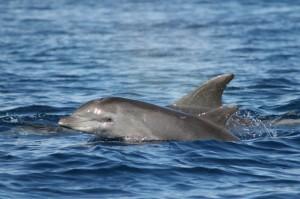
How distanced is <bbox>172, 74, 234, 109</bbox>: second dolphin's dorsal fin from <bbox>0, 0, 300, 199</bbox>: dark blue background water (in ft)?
2.58

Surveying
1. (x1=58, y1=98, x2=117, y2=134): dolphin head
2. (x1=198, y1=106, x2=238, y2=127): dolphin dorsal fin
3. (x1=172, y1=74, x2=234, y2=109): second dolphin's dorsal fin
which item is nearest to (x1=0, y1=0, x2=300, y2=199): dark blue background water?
(x1=58, y1=98, x2=117, y2=134): dolphin head

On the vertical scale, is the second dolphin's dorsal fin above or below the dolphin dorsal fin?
above

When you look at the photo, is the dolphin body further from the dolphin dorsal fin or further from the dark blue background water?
the dark blue background water

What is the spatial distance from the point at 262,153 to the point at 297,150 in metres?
0.66

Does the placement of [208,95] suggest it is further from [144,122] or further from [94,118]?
[94,118]

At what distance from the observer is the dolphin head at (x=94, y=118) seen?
1485 centimetres

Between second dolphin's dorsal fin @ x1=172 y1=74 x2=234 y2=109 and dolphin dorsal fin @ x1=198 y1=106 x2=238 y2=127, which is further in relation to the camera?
second dolphin's dorsal fin @ x1=172 y1=74 x2=234 y2=109

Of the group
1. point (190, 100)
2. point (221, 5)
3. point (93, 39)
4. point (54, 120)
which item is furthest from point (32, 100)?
point (221, 5)

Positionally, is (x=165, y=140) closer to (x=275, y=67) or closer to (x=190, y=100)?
(x=190, y=100)

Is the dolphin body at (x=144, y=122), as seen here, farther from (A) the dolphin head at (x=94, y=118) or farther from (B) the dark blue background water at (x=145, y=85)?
(B) the dark blue background water at (x=145, y=85)

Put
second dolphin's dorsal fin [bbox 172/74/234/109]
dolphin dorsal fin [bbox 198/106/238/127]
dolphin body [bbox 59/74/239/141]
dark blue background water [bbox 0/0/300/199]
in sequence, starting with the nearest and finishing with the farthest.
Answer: dark blue background water [bbox 0/0/300/199], dolphin body [bbox 59/74/239/141], dolphin dorsal fin [bbox 198/106/238/127], second dolphin's dorsal fin [bbox 172/74/234/109]

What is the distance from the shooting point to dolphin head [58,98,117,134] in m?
14.9

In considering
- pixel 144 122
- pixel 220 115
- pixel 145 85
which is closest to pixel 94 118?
pixel 144 122

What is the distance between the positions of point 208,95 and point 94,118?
211 cm
